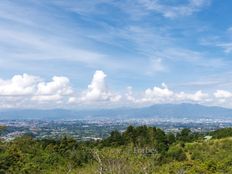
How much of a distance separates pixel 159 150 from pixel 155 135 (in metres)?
6.54

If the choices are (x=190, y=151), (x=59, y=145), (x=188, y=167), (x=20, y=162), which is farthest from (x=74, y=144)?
(x=188, y=167)

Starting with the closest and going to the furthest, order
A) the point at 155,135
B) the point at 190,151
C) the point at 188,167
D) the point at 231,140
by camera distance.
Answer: the point at 188,167 < the point at 190,151 < the point at 231,140 < the point at 155,135

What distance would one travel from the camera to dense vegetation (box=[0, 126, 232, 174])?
32.6 metres

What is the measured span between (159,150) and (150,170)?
23441 millimetres

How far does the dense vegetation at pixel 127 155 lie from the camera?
107 feet

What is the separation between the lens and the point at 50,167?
1667 inches

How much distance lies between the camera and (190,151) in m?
58.1

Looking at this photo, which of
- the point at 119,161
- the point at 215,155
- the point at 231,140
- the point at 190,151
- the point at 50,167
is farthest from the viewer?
the point at 231,140

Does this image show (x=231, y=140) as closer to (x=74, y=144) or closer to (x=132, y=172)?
(x=74, y=144)

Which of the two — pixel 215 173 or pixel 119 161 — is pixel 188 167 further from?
pixel 119 161

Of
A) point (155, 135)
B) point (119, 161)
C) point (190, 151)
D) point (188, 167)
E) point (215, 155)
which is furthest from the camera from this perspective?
point (155, 135)

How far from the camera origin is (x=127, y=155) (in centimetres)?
3356

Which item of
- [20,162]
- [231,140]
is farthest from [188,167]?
[231,140]

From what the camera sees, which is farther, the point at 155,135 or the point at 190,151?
the point at 155,135
